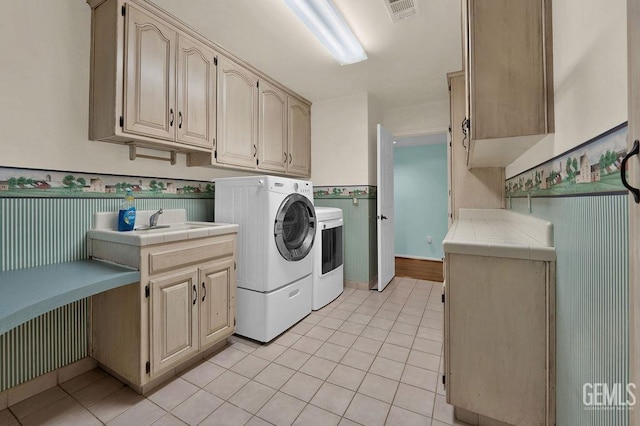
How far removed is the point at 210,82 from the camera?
2215mm

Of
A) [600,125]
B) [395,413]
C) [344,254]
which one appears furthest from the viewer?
[344,254]

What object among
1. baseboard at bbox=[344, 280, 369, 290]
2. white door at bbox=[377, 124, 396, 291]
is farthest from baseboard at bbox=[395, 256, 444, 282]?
baseboard at bbox=[344, 280, 369, 290]

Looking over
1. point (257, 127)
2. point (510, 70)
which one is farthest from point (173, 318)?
point (510, 70)

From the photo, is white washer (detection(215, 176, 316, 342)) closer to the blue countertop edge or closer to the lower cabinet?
the lower cabinet

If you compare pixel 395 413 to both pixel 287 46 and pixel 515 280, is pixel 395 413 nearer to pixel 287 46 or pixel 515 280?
pixel 515 280

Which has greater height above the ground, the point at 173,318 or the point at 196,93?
the point at 196,93

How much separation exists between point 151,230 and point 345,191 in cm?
215

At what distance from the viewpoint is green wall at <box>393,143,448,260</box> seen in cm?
483

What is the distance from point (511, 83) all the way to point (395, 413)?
5.37ft

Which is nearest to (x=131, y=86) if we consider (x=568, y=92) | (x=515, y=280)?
(x=568, y=92)

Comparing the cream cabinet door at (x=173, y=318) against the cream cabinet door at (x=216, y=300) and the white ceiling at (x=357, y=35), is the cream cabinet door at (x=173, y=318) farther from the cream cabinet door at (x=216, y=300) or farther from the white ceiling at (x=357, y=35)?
the white ceiling at (x=357, y=35)

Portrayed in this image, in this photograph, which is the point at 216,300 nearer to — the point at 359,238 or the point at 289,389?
the point at 289,389

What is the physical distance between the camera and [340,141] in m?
3.41

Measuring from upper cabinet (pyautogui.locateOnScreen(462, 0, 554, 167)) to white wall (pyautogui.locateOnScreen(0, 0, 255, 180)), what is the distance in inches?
87.9
